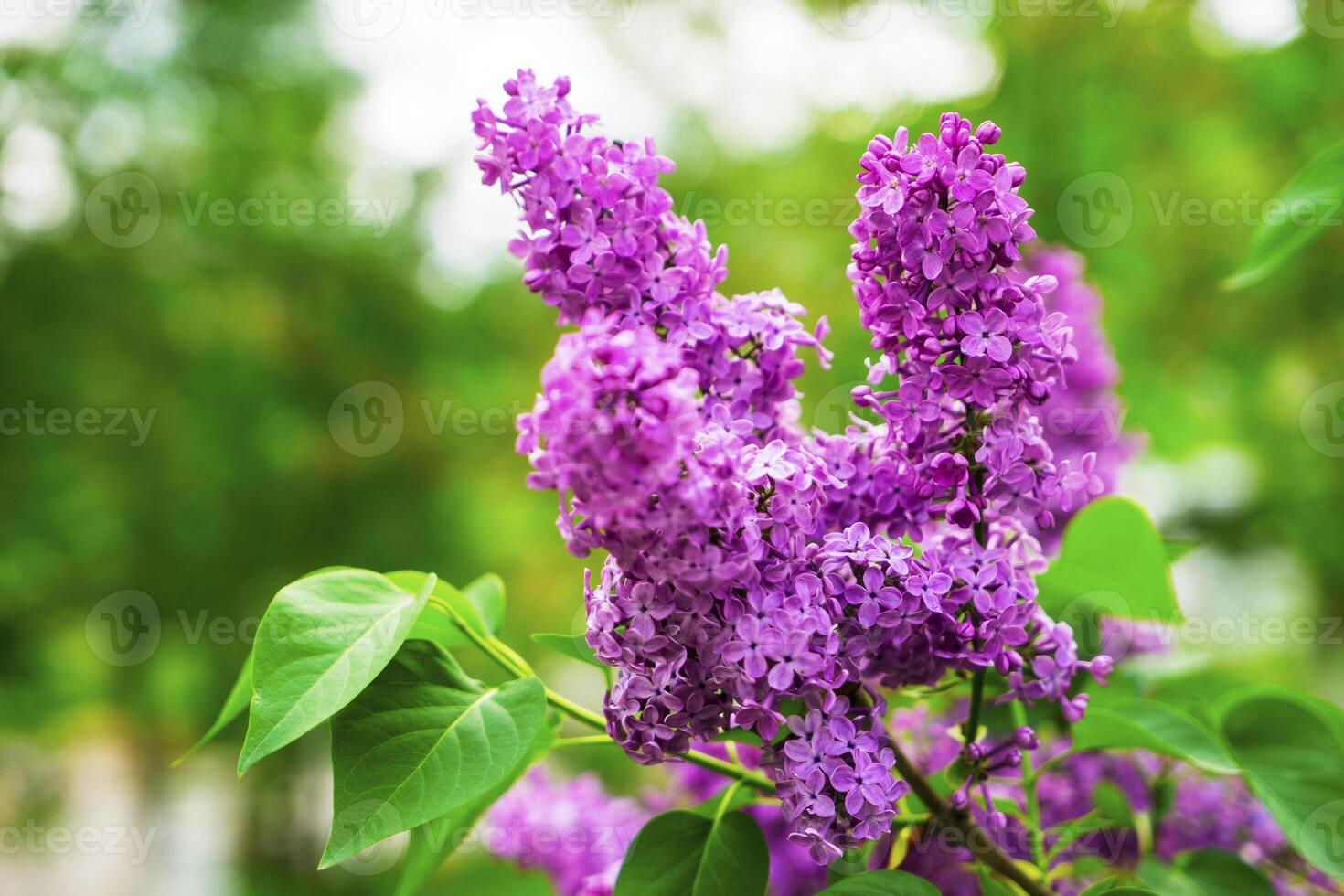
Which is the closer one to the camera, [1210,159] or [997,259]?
[997,259]

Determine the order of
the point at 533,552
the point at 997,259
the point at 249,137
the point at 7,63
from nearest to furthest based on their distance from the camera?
the point at 997,259 < the point at 7,63 < the point at 249,137 < the point at 533,552

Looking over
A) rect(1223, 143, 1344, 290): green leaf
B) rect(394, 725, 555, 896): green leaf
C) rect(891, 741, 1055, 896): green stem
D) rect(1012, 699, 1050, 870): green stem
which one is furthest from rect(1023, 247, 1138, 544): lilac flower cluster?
rect(394, 725, 555, 896): green leaf

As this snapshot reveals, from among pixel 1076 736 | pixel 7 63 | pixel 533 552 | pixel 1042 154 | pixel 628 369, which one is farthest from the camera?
pixel 533 552

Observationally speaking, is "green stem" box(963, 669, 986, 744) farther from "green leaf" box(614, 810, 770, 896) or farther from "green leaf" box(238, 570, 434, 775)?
"green leaf" box(238, 570, 434, 775)

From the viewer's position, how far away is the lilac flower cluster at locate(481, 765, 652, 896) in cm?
90

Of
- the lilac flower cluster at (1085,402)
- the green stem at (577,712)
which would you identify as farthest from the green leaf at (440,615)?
the lilac flower cluster at (1085,402)

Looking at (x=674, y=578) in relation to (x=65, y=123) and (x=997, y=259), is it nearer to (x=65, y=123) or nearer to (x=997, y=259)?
(x=997, y=259)

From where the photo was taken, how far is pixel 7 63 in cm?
456

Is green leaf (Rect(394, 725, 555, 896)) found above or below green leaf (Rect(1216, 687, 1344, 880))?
below

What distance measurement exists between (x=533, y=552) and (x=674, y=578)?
6.75 meters

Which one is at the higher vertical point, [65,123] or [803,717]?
[65,123]

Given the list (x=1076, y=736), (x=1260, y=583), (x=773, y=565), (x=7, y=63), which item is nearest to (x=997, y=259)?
(x=773, y=565)

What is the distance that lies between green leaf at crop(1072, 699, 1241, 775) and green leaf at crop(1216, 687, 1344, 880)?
0.28ft

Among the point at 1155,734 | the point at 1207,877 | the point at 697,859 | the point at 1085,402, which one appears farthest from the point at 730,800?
the point at 1085,402
